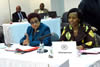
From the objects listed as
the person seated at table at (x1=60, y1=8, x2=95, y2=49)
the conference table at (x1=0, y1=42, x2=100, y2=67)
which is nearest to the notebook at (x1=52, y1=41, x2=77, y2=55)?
the conference table at (x1=0, y1=42, x2=100, y2=67)

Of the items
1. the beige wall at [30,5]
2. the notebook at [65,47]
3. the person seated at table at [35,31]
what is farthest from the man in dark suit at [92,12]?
the beige wall at [30,5]

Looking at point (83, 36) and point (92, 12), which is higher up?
point (92, 12)

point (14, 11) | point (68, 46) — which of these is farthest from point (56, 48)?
point (14, 11)

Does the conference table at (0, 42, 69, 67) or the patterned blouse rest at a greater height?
the patterned blouse

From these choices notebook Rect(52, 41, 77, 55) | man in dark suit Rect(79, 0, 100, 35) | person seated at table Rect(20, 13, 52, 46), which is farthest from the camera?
person seated at table Rect(20, 13, 52, 46)

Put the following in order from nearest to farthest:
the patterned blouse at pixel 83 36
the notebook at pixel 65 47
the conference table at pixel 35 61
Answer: the conference table at pixel 35 61, the notebook at pixel 65 47, the patterned blouse at pixel 83 36

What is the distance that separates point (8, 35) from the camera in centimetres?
453

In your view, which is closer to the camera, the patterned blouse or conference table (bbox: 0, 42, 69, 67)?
conference table (bbox: 0, 42, 69, 67)

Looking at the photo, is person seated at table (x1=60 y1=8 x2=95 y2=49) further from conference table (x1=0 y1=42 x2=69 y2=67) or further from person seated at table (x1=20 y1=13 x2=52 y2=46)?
conference table (x1=0 y1=42 x2=69 y2=67)

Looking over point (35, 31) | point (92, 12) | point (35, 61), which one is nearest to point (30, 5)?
point (35, 31)

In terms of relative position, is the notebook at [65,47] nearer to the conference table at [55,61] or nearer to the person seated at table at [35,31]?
the conference table at [55,61]

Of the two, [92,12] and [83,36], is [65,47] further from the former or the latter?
[92,12]

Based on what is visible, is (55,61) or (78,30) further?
(78,30)

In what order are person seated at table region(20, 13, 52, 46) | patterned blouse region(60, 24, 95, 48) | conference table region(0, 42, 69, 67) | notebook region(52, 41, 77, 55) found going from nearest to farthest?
conference table region(0, 42, 69, 67), notebook region(52, 41, 77, 55), patterned blouse region(60, 24, 95, 48), person seated at table region(20, 13, 52, 46)
